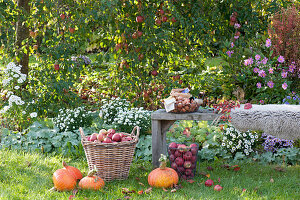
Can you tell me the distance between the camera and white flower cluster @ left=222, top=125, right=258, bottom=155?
376 centimetres

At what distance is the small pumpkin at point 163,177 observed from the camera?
295 centimetres

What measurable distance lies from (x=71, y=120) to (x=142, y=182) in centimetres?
135

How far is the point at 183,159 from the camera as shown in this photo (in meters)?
3.23

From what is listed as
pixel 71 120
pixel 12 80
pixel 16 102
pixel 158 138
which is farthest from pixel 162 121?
pixel 12 80

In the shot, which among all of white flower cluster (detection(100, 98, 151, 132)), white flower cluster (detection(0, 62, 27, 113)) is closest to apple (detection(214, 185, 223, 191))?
white flower cluster (detection(100, 98, 151, 132))

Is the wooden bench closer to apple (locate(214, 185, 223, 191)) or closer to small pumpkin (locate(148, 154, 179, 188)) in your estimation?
small pumpkin (locate(148, 154, 179, 188))

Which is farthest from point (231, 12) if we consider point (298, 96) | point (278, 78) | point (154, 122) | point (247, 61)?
point (154, 122)

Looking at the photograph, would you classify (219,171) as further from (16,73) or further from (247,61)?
(16,73)

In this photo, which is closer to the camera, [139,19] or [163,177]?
[163,177]

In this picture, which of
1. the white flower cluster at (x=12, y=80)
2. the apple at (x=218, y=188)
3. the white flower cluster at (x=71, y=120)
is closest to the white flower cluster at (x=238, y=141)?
the apple at (x=218, y=188)

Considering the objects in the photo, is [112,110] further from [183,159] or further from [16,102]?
[183,159]

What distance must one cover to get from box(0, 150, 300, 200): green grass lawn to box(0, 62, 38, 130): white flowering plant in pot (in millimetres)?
723

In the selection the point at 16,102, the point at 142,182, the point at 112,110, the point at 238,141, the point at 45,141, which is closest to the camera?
the point at 142,182

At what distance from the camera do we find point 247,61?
5055 mm
